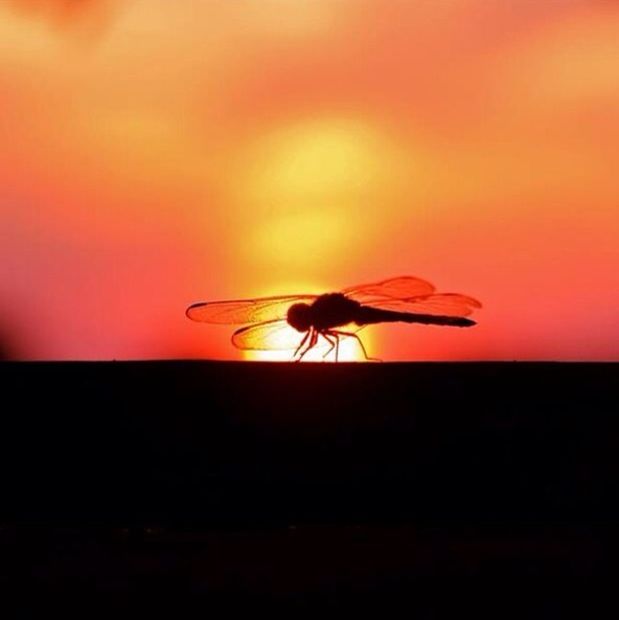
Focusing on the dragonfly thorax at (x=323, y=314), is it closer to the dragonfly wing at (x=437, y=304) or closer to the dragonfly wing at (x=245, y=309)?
the dragonfly wing at (x=245, y=309)

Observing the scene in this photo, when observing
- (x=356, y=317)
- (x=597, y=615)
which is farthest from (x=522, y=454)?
(x=356, y=317)

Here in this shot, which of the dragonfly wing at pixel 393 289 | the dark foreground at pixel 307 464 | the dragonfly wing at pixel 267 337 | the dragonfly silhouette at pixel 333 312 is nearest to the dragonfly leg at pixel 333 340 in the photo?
the dragonfly silhouette at pixel 333 312

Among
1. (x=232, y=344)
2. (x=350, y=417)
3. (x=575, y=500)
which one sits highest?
(x=350, y=417)

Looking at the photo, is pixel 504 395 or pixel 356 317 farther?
pixel 356 317

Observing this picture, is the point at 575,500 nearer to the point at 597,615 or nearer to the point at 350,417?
the point at 597,615

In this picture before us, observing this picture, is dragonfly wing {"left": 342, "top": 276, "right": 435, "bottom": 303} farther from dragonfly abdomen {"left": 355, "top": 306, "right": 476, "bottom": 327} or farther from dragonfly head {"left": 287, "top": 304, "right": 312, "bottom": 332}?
dragonfly head {"left": 287, "top": 304, "right": 312, "bottom": 332}
